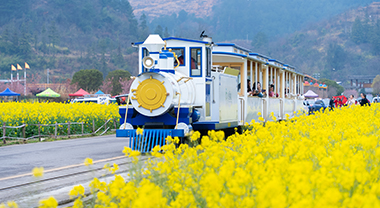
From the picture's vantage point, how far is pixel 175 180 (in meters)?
4.67

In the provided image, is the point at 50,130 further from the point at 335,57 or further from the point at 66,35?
the point at 335,57

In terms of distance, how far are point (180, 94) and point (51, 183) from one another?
440 cm

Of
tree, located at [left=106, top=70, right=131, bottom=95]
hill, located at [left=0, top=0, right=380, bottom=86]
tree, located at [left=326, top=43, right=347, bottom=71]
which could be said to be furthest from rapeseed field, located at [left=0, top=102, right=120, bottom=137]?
tree, located at [left=326, top=43, right=347, bottom=71]

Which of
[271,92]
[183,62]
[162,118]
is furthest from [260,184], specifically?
[271,92]

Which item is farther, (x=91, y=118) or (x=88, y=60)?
(x=88, y=60)

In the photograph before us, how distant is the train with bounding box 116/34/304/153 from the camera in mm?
11500

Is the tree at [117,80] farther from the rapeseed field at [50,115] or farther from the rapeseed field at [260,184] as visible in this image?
the rapeseed field at [260,184]

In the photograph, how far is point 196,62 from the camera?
12.9 metres

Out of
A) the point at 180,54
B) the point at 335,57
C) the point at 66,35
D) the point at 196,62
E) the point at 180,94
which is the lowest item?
the point at 180,94

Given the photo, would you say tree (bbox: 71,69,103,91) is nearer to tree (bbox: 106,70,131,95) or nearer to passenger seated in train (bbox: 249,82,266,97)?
tree (bbox: 106,70,131,95)

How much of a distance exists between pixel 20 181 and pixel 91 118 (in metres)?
13.0

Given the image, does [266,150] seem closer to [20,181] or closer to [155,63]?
[20,181]

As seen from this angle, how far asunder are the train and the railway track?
1790 millimetres

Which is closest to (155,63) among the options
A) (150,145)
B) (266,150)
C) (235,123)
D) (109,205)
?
(150,145)
